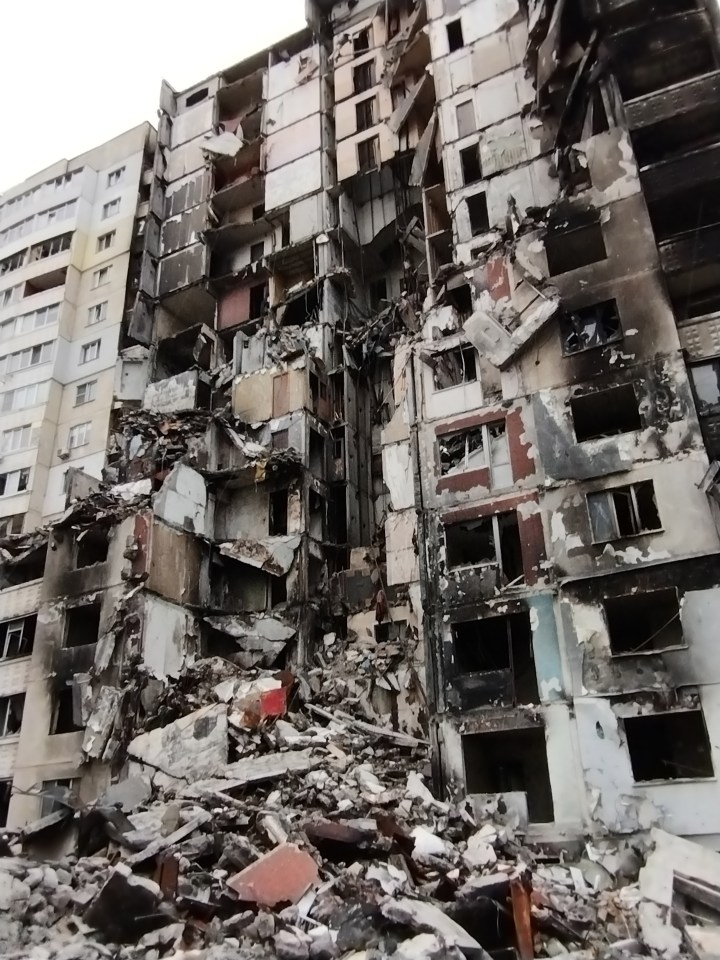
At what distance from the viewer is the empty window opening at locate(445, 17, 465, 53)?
1420 inches

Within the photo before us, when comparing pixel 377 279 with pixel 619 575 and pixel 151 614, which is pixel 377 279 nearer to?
pixel 151 614

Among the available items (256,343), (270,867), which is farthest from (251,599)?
(270,867)

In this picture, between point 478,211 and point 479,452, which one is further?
point 478,211

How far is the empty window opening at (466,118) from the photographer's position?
33.3 metres

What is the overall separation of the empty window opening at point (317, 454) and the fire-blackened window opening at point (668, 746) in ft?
60.1

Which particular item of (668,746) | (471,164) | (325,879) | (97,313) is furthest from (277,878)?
(97,313)

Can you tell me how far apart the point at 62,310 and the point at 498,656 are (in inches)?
1478

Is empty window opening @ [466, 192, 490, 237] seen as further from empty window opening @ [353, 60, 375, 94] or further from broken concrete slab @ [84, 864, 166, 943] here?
broken concrete slab @ [84, 864, 166, 943]

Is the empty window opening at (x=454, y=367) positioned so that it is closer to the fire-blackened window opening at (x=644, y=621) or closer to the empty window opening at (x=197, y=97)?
the fire-blackened window opening at (x=644, y=621)

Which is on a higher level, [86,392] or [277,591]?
[86,392]

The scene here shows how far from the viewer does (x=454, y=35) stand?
36469 millimetres

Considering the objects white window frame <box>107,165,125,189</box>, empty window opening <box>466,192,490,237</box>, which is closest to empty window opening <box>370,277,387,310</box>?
empty window opening <box>466,192,490,237</box>

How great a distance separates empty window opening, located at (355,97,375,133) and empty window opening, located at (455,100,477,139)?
9586 mm

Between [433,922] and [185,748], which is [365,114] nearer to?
[185,748]
